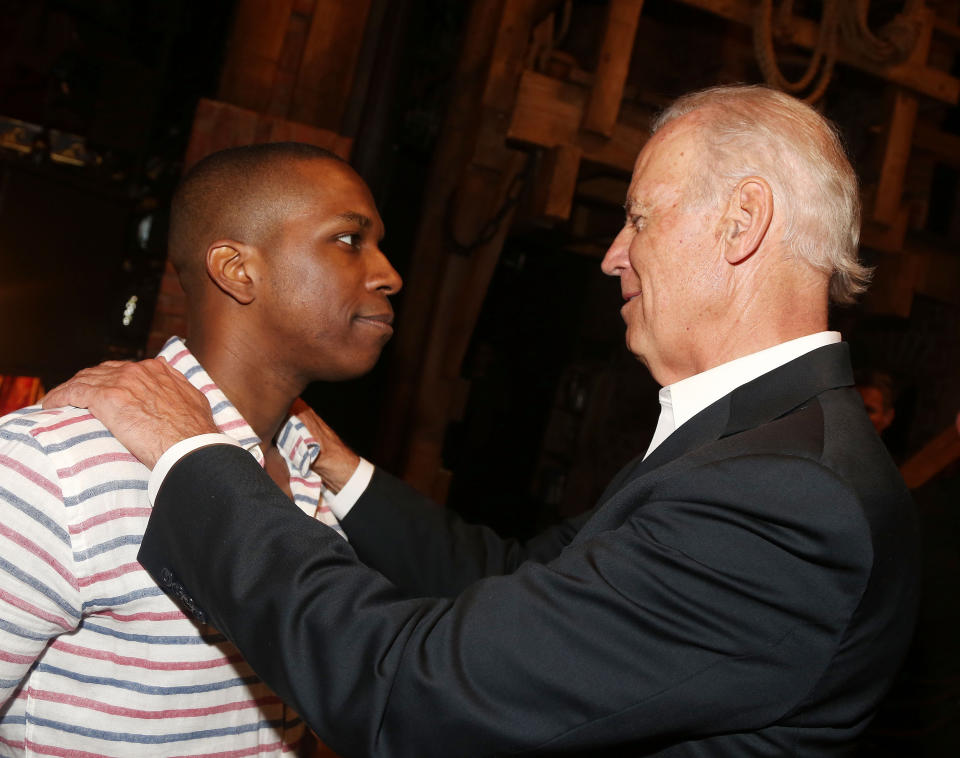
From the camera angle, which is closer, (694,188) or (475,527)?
(694,188)

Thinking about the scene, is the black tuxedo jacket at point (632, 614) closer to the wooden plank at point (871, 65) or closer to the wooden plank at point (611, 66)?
the wooden plank at point (611, 66)

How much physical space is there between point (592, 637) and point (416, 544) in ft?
3.38

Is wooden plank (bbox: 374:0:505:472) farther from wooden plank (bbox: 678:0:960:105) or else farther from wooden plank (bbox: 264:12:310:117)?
wooden plank (bbox: 678:0:960:105)

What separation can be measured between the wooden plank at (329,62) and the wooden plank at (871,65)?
147 centimetres

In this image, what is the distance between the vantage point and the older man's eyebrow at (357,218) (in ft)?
6.00

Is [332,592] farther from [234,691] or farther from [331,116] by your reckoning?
[331,116]

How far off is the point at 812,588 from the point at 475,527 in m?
1.22

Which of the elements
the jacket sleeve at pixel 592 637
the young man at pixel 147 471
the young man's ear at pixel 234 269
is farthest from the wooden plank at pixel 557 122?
the jacket sleeve at pixel 592 637

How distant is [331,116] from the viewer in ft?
11.0

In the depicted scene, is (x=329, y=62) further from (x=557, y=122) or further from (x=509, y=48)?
(x=557, y=122)

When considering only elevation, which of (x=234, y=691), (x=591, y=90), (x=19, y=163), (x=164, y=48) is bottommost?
(x=234, y=691)

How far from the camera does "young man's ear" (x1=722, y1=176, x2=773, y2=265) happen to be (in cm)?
145

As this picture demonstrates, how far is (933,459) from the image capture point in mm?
3613

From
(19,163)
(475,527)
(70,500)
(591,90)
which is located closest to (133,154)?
(19,163)
